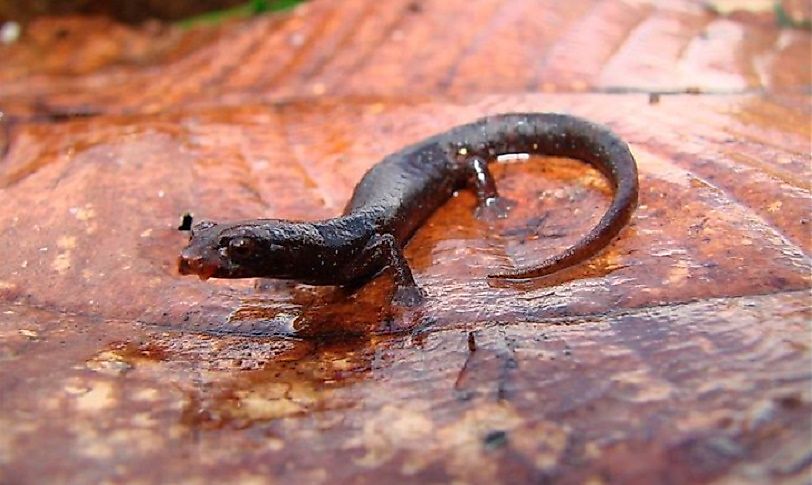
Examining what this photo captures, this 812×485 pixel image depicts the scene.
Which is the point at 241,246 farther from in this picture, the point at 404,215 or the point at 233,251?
the point at 404,215

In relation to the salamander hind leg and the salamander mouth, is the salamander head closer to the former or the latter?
the salamander mouth

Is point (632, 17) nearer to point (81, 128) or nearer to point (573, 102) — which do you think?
point (573, 102)

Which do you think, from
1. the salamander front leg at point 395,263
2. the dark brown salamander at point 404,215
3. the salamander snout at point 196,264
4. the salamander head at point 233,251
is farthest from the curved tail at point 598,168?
the salamander snout at point 196,264

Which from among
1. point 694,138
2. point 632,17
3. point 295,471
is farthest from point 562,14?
point 295,471

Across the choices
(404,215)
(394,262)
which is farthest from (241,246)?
(404,215)

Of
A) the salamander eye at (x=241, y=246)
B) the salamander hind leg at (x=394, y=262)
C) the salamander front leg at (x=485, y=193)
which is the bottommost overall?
the salamander hind leg at (x=394, y=262)

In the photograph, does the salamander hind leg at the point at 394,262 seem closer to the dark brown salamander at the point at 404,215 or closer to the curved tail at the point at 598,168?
the dark brown salamander at the point at 404,215

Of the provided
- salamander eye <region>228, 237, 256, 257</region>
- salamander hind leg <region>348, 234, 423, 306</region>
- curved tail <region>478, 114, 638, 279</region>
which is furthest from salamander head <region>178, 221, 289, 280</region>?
curved tail <region>478, 114, 638, 279</region>
